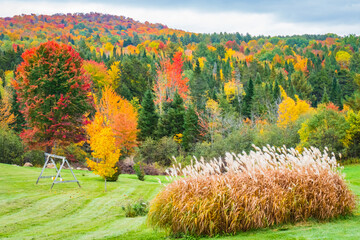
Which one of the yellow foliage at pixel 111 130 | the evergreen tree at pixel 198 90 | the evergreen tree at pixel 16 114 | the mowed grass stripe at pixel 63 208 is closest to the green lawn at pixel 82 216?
the mowed grass stripe at pixel 63 208

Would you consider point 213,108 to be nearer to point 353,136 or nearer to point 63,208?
point 353,136

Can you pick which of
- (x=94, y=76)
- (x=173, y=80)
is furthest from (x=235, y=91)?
(x=94, y=76)

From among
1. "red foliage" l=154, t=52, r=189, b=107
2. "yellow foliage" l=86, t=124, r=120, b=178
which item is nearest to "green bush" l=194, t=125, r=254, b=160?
"yellow foliage" l=86, t=124, r=120, b=178

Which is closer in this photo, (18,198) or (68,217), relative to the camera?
(68,217)

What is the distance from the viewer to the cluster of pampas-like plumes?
732 centimetres

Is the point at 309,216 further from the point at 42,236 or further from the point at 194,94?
the point at 194,94

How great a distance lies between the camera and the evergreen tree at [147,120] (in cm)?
4209

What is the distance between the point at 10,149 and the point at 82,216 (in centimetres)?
2309

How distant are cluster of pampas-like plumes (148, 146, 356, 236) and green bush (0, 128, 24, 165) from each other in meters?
27.6

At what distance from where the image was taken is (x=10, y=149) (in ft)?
103

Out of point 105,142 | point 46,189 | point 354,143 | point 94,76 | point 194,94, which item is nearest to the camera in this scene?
point 46,189

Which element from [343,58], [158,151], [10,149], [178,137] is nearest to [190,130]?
[178,137]

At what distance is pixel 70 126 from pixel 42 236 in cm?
1984

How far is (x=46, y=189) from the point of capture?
16922 mm
